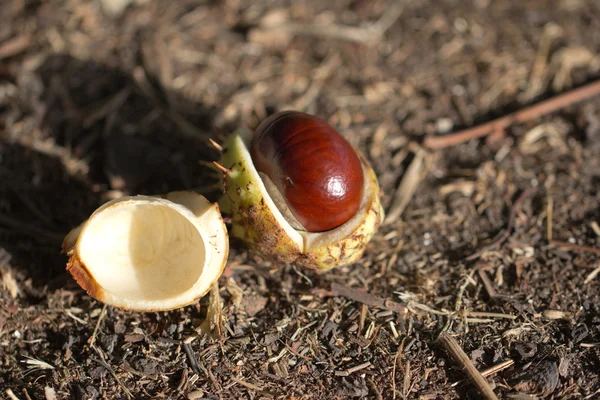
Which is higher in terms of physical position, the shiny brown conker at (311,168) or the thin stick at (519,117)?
the shiny brown conker at (311,168)

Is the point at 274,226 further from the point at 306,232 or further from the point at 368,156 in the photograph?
the point at 368,156

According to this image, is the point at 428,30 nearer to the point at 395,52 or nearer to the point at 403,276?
the point at 395,52

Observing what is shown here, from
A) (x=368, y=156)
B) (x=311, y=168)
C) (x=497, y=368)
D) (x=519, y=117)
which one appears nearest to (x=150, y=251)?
(x=311, y=168)

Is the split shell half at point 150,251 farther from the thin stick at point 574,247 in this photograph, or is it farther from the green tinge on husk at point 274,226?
the thin stick at point 574,247

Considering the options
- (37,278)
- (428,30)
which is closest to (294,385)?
(37,278)

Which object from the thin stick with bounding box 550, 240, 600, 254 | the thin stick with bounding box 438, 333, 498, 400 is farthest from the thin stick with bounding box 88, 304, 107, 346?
the thin stick with bounding box 550, 240, 600, 254

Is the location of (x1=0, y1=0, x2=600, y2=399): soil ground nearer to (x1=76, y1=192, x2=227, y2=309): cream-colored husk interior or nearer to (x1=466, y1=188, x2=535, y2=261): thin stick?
(x1=466, y1=188, x2=535, y2=261): thin stick

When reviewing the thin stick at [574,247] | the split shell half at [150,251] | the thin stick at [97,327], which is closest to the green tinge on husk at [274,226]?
the split shell half at [150,251]

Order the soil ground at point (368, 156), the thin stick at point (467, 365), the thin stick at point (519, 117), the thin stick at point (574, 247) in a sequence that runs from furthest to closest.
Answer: the thin stick at point (519, 117)
the thin stick at point (574, 247)
the soil ground at point (368, 156)
the thin stick at point (467, 365)
